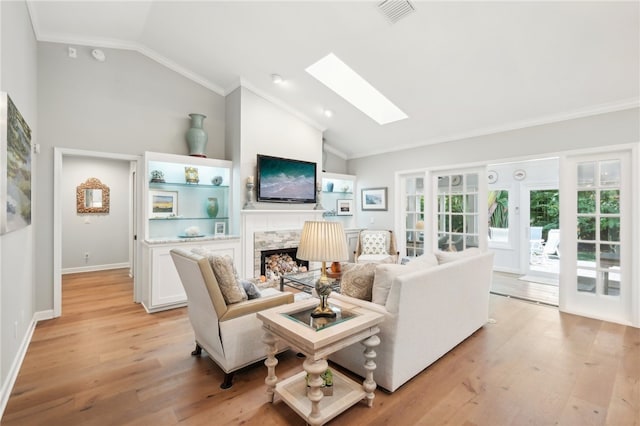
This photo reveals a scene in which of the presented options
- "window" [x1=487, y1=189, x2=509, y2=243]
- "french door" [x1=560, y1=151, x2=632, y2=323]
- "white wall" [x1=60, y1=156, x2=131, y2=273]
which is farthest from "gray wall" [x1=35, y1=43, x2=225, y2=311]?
"window" [x1=487, y1=189, x2=509, y2=243]

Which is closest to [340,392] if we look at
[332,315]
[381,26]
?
[332,315]

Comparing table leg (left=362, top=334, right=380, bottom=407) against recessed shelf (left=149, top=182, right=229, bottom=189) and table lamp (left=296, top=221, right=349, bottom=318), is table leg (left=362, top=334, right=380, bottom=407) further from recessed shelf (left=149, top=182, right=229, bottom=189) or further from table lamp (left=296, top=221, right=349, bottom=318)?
recessed shelf (left=149, top=182, right=229, bottom=189)

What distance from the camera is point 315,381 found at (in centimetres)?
165

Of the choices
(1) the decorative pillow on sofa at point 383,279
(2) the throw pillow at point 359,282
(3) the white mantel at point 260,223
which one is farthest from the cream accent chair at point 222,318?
(3) the white mantel at point 260,223

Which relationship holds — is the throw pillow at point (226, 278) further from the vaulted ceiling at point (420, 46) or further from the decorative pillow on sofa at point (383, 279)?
the vaulted ceiling at point (420, 46)

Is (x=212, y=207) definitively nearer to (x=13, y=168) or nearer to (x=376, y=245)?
(x=13, y=168)

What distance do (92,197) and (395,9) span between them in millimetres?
6560

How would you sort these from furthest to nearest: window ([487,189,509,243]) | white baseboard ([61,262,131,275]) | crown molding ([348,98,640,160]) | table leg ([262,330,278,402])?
window ([487,189,509,243]), white baseboard ([61,262,131,275]), crown molding ([348,98,640,160]), table leg ([262,330,278,402])

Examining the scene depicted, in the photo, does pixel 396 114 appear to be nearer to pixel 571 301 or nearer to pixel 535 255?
pixel 571 301

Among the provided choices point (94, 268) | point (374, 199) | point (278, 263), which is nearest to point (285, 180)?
point (278, 263)

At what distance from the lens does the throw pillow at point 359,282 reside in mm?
2359

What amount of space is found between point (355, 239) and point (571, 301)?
3495 millimetres

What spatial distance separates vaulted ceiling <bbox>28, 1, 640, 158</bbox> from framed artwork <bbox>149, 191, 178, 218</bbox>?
1.85 meters

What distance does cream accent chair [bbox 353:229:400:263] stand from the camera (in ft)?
18.0
